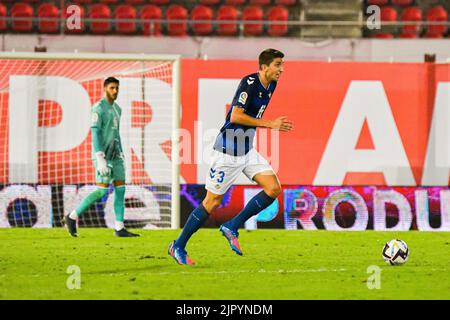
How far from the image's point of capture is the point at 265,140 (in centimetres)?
1338

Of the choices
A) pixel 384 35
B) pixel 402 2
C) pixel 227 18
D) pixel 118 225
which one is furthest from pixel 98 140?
pixel 402 2

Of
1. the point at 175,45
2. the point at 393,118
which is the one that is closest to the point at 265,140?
the point at 393,118

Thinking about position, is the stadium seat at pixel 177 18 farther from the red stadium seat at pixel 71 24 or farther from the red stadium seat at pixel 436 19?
the red stadium seat at pixel 436 19

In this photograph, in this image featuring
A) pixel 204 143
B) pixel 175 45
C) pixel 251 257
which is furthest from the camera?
pixel 175 45

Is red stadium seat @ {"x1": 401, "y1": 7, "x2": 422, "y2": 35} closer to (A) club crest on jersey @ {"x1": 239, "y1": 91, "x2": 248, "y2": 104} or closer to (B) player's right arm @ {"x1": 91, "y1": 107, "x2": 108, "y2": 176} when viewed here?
(B) player's right arm @ {"x1": 91, "y1": 107, "x2": 108, "y2": 176}

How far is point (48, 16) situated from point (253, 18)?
3.64 m

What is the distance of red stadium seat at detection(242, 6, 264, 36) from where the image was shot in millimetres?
17422

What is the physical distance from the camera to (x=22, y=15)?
1753 centimetres

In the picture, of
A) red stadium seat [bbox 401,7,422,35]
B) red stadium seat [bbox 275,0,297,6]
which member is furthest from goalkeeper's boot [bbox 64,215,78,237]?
red stadium seat [bbox 401,7,422,35]

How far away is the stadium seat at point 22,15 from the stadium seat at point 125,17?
4.92 ft

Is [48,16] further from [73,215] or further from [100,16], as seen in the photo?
[73,215]

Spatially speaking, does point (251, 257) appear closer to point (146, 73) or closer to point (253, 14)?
point (146, 73)

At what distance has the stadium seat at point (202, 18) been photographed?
1744 centimetres
